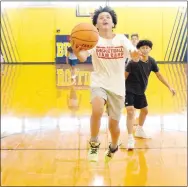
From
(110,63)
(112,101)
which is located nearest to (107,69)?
(110,63)

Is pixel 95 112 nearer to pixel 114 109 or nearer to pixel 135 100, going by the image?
pixel 114 109

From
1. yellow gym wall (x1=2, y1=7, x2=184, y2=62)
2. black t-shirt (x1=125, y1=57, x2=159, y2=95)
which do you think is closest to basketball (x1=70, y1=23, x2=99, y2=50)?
black t-shirt (x1=125, y1=57, x2=159, y2=95)

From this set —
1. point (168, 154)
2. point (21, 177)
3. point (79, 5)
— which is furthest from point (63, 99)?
point (79, 5)

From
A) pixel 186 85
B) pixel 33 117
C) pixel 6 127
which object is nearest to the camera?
pixel 6 127

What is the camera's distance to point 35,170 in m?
2.62

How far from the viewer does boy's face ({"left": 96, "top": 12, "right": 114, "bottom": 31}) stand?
288 cm

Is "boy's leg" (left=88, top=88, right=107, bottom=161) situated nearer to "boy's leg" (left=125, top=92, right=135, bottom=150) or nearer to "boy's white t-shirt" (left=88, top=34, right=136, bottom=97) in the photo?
"boy's white t-shirt" (left=88, top=34, right=136, bottom=97)

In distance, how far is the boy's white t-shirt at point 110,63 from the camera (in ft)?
9.22

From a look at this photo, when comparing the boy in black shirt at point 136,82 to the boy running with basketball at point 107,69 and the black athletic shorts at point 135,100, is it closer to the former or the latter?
the black athletic shorts at point 135,100

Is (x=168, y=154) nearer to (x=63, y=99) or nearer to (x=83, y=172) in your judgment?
(x=83, y=172)

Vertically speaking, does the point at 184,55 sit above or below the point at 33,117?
above

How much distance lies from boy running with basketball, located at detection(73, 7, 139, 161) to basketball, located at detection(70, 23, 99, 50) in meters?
0.05

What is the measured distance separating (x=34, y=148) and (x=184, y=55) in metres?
13.6

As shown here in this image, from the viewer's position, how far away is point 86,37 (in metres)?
2.76
